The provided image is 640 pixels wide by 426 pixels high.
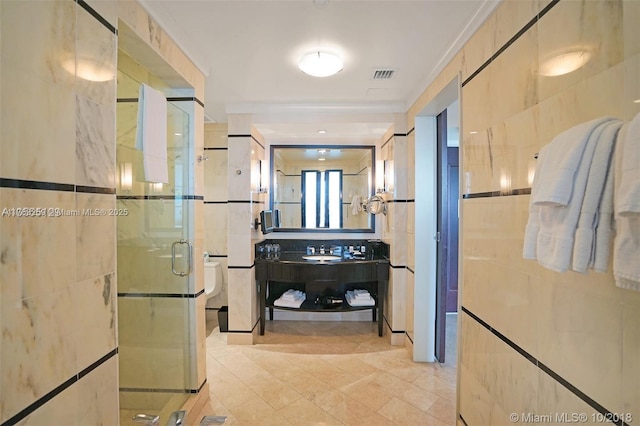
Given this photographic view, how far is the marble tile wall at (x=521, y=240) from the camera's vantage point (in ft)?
2.61

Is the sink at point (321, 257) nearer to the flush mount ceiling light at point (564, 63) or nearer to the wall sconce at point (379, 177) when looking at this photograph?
the wall sconce at point (379, 177)

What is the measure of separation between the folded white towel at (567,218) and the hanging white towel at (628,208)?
0.19 feet

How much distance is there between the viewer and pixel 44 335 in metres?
0.89

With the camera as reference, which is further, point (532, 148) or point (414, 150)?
point (414, 150)

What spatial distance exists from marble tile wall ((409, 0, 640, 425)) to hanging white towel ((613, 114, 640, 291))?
143 millimetres

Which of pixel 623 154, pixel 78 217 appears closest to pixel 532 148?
pixel 623 154

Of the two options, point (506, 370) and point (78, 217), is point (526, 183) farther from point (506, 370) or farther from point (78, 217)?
point (78, 217)

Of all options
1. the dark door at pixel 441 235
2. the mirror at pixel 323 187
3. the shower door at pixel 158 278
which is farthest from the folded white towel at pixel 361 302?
the shower door at pixel 158 278

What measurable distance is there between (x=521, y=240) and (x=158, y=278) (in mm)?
2106

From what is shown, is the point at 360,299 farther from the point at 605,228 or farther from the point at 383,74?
the point at 605,228

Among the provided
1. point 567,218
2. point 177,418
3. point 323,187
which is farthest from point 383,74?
point 177,418

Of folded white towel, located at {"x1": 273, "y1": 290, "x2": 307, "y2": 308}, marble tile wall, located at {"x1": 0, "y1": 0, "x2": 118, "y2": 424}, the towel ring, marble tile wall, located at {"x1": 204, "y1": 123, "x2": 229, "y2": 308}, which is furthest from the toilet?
marble tile wall, located at {"x1": 0, "y1": 0, "x2": 118, "y2": 424}

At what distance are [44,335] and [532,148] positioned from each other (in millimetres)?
1819

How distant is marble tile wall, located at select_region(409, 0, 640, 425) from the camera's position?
79cm
